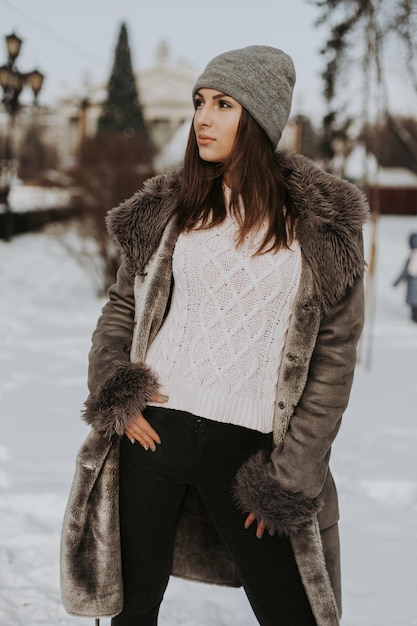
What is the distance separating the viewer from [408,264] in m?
9.61

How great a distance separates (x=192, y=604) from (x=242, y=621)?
0.21m

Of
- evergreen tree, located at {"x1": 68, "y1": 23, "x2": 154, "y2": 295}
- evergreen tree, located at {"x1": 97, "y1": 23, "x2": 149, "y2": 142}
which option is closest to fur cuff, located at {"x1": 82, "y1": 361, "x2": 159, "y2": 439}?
evergreen tree, located at {"x1": 68, "y1": 23, "x2": 154, "y2": 295}

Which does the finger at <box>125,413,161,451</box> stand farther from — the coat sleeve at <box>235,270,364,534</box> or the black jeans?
the coat sleeve at <box>235,270,364,534</box>

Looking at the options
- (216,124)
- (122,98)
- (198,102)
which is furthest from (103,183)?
(122,98)

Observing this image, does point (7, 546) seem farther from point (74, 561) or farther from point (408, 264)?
point (408, 264)

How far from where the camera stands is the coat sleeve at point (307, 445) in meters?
1.67

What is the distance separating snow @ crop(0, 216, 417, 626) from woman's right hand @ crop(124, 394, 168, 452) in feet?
3.57

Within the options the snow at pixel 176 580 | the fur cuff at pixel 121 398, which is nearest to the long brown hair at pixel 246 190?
the fur cuff at pixel 121 398

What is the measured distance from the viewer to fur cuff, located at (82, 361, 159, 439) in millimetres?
1734

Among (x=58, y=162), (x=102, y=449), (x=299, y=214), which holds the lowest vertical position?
(x=102, y=449)

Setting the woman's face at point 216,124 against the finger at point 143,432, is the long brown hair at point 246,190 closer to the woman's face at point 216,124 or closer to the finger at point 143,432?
the woman's face at point 216,124

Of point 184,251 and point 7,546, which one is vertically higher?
point 184,251

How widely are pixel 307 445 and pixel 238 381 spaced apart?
0.22 m

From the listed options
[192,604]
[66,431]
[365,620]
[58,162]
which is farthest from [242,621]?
[58,162]
